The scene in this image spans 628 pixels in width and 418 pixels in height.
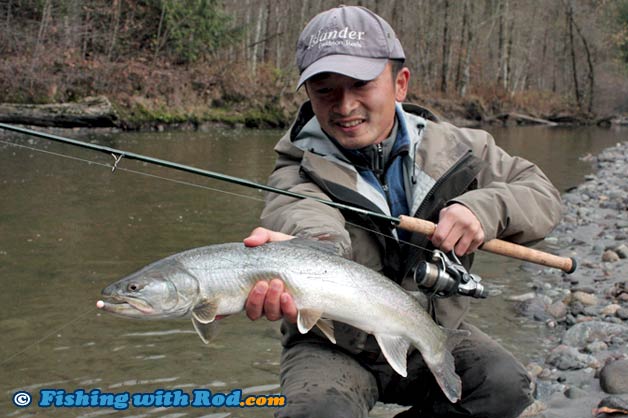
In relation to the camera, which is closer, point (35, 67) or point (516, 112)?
point (35, 67)

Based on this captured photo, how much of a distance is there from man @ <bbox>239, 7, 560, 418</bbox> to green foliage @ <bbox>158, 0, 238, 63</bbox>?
2359 cm

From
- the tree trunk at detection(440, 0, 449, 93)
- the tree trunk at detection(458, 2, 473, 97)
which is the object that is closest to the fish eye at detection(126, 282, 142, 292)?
the tree trunk at detection(458, 2, 473, 97)

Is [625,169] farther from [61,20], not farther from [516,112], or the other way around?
[516,112]

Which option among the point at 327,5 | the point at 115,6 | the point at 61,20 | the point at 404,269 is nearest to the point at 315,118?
the point at 404,269

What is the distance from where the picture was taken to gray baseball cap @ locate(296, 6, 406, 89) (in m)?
2.87

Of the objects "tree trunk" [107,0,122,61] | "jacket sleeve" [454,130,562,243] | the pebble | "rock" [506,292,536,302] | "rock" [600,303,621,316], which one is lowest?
"rock" [506,292,536,302]

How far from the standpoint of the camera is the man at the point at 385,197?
9.09 ft

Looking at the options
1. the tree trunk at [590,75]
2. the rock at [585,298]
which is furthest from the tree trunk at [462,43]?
the rock at [585,298]

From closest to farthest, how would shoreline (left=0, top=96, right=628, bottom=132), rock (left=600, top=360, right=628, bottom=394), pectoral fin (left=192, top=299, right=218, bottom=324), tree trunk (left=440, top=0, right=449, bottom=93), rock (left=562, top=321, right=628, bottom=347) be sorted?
pectoral fin (left=192, top=299, right=218, bottom=324) → rock (left=600, top=360, right=628, bottom=394) → rock (left=562, top=321, right=628, bottom=347) → shoreline (left=0, top=96, right=628, bottom=132) → tree trunk (left=440, top=0, right=449, bottom=93)

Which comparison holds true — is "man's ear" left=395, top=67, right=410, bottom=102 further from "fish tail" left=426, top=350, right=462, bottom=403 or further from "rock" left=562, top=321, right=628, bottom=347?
"rock" left=562, top=321, right=628, bottom=347

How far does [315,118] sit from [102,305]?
1380 millimetres

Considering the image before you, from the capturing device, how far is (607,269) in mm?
6516

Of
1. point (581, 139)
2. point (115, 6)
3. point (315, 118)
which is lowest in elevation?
point (581, 139)

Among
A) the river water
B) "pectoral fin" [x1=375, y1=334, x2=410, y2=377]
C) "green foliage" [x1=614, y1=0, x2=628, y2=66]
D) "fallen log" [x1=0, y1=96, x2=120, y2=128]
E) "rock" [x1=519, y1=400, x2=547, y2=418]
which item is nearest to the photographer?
"pectoral fin" [x1=375, y1=334, x2=410, y2=377]
